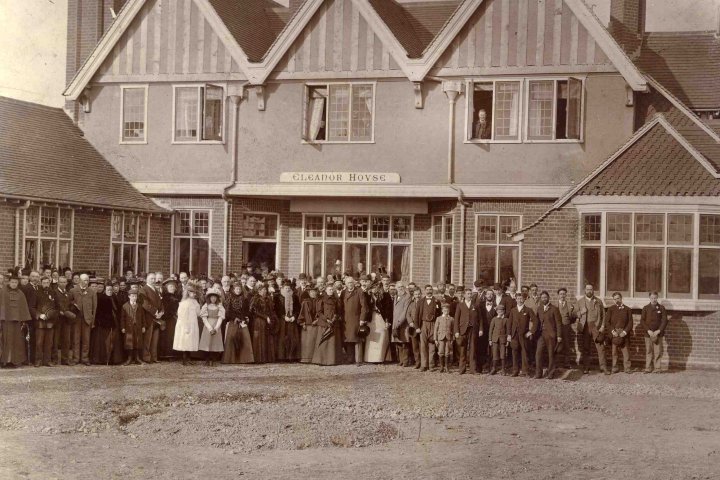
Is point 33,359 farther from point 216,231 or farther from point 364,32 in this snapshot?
point 364,32

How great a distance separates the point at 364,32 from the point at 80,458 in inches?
659

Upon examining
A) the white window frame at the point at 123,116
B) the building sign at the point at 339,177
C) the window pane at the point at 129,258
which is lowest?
the window pane at the point at 129,258

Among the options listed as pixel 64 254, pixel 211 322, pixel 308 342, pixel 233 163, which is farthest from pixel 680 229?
pixel 64 254

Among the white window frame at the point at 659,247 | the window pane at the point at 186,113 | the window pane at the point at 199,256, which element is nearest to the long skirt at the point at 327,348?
the white window frame at the point at 659,247

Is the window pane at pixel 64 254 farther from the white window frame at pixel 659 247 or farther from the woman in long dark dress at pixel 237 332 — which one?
the white window frame at pixel 659 247

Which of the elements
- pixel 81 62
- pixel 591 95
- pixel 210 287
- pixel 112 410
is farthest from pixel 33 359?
pixel 591 95

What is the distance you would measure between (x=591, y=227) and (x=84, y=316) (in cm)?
1042

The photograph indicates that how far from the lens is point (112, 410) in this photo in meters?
13.1

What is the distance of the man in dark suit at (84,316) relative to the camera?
60.6ft

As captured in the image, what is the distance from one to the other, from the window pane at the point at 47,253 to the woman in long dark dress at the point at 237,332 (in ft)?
16.6

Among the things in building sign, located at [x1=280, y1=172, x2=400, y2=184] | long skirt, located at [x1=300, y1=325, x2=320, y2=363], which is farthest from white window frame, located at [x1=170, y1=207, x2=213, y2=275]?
long skirt, located at [x1=300, y1=325, x2=320, y2=363]

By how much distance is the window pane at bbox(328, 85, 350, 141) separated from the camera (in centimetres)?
2528

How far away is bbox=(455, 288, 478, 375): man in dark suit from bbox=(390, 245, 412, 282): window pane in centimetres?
708

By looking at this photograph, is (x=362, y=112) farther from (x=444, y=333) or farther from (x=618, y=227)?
(x=444, y=333)
